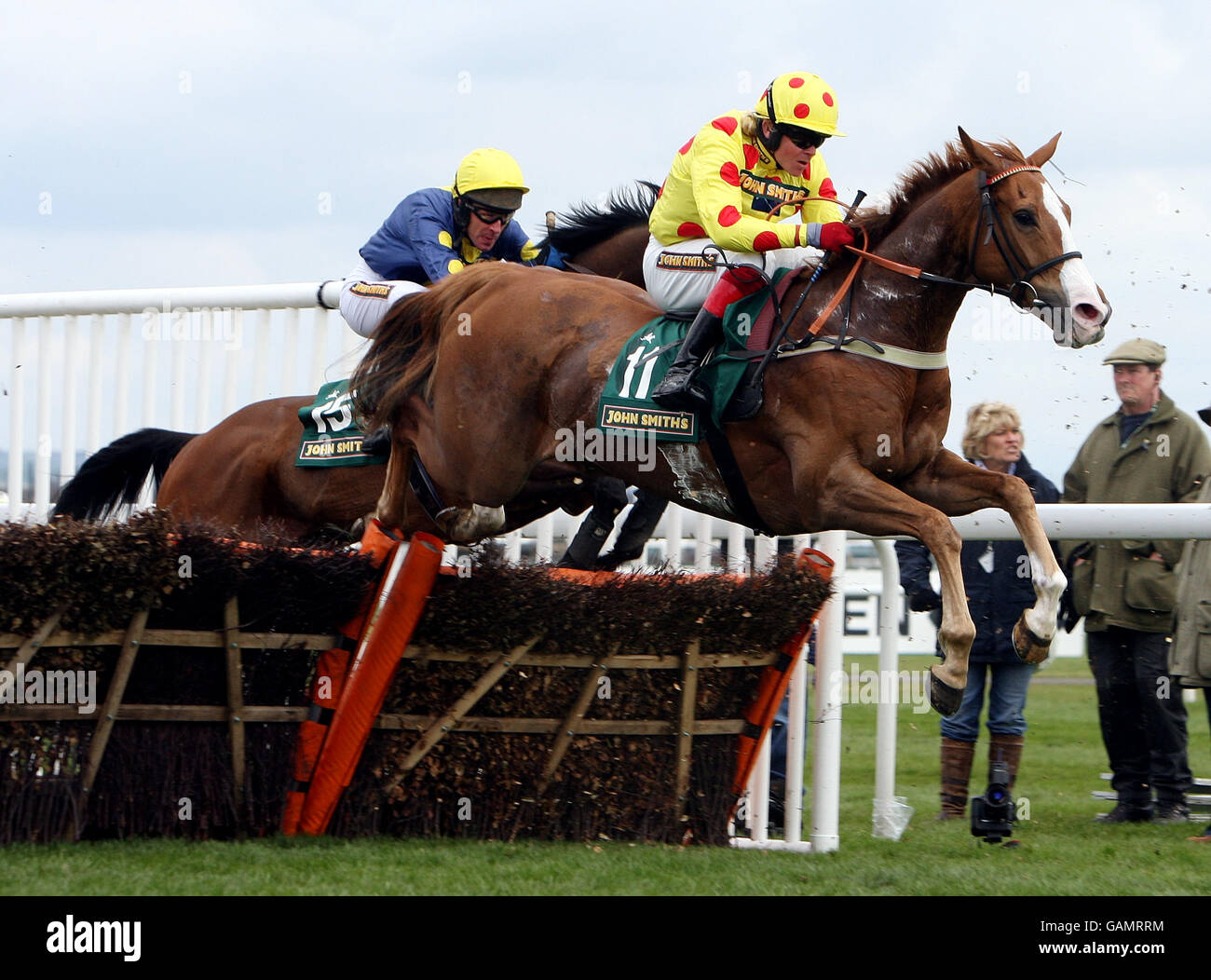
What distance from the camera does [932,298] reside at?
5.21m

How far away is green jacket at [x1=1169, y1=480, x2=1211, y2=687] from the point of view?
247 inches

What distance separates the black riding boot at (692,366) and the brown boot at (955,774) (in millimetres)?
2161

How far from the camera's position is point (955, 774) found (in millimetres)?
6598

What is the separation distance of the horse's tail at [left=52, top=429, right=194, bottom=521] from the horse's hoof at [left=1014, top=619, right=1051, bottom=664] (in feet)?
15.1

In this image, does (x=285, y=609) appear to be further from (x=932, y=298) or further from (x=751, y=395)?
(x=932, y=298)

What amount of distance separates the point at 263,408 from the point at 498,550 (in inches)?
97.7

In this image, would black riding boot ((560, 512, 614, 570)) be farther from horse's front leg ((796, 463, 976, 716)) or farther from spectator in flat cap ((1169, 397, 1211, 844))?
spectator in flat cap ((1169, 397, 1211, 844))

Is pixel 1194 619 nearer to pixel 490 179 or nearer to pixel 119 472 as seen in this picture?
pixel 490 179

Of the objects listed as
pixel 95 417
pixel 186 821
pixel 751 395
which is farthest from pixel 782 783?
pixel 95 417
